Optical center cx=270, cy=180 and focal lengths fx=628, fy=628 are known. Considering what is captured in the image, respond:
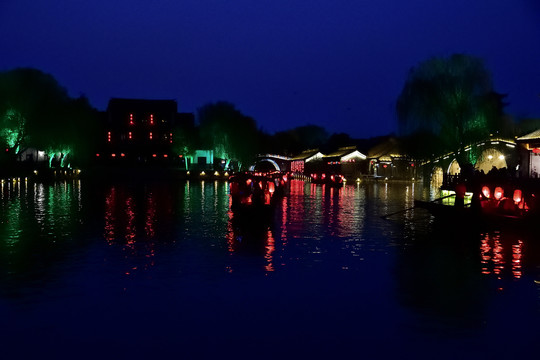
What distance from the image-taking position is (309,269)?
1389cm

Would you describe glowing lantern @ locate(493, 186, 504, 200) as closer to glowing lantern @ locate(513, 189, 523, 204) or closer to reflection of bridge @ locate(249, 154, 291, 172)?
glowing lantern @ locate(513, 189, 523, 204)

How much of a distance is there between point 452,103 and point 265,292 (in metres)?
40.2

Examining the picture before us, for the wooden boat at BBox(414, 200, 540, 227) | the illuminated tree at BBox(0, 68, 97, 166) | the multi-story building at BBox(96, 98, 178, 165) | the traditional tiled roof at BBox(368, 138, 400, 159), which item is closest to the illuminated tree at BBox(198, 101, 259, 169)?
the multi-story building at BBox(96, 98, 178, 165)

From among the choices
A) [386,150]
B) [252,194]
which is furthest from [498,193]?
[386,150]

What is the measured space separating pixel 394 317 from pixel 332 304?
1241mm

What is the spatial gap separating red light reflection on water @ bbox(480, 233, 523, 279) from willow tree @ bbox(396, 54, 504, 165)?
29545 mm


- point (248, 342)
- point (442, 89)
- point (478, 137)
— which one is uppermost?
point (442, 89)

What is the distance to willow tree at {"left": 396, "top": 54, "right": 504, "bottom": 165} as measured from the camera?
156 feet

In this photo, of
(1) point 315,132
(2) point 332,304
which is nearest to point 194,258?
(2) point 332,304

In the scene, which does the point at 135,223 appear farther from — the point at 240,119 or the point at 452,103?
the point at 240,119

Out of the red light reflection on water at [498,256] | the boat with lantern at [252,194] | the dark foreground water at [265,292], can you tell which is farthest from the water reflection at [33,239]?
the red light reflection on water at [498,256]

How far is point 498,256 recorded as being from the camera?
16.1m

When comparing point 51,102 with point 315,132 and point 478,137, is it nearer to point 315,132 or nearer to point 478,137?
point 478,137

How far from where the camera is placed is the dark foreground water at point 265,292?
850 cm
